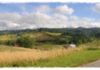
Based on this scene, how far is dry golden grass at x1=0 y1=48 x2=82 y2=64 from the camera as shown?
5312mm

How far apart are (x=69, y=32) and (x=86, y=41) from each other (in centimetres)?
14

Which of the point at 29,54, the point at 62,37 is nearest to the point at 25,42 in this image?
the point at 29,54

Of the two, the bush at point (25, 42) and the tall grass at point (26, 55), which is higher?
the bush at point (25, 42)

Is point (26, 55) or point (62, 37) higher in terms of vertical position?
point (62, 37)

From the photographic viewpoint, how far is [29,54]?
210 inches

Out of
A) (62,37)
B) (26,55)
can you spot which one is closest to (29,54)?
(26,55)

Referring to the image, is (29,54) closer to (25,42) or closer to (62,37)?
(25,42)

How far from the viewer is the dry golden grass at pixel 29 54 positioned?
209 inches

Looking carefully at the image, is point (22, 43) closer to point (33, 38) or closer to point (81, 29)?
point (33, 38)

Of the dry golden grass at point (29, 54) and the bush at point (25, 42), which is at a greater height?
the bush at point (25, 42)

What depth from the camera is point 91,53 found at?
5320 millimetres

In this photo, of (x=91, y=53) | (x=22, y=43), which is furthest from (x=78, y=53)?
(x=22, y=43)

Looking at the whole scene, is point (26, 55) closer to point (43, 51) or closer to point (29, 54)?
point (29, 54)

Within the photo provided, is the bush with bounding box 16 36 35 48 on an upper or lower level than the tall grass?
upper
